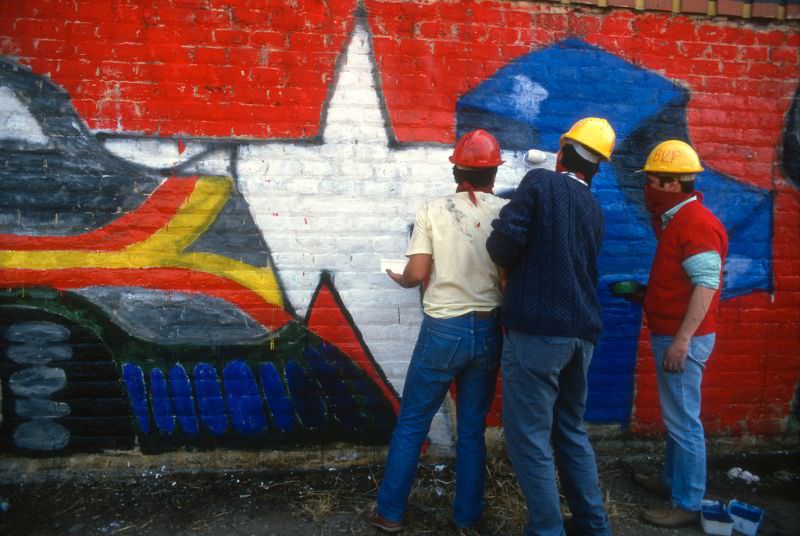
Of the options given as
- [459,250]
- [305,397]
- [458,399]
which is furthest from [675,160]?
[305,397]

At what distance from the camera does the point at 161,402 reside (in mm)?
3391

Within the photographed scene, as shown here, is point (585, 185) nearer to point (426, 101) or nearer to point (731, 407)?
point (426, 101)

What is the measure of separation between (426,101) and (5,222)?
8.06 feet

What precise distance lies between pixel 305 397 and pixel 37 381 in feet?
Answer: 5.00

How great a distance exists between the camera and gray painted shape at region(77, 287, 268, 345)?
3.32 metres

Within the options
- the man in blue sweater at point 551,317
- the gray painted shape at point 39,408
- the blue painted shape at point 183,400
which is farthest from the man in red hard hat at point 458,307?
the gray painted shape at point 39,408

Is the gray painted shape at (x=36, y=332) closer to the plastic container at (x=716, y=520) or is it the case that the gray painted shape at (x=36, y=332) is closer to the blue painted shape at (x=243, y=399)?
the blue painted shape at (x=243, y=399)

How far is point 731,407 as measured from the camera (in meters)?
3.78

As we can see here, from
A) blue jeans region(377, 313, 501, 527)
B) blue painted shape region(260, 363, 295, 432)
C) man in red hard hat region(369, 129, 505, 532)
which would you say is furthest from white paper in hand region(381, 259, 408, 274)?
blue painted shape region(260, 363, 295, 432)

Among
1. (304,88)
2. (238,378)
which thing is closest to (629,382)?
(238,378)

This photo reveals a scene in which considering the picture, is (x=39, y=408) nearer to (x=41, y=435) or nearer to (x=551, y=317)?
(x=41, y=435)

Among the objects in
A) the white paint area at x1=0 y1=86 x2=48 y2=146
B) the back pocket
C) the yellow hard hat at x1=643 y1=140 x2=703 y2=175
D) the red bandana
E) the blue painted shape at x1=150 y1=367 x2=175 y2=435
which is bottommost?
the blue painted shape at x1=150 y1=367 x2=175 y2=435

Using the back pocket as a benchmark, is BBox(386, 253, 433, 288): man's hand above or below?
above

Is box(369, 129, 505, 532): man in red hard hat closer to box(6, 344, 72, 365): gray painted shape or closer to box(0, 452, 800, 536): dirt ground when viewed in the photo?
box(0, 452, 800, 536): dirt ground
